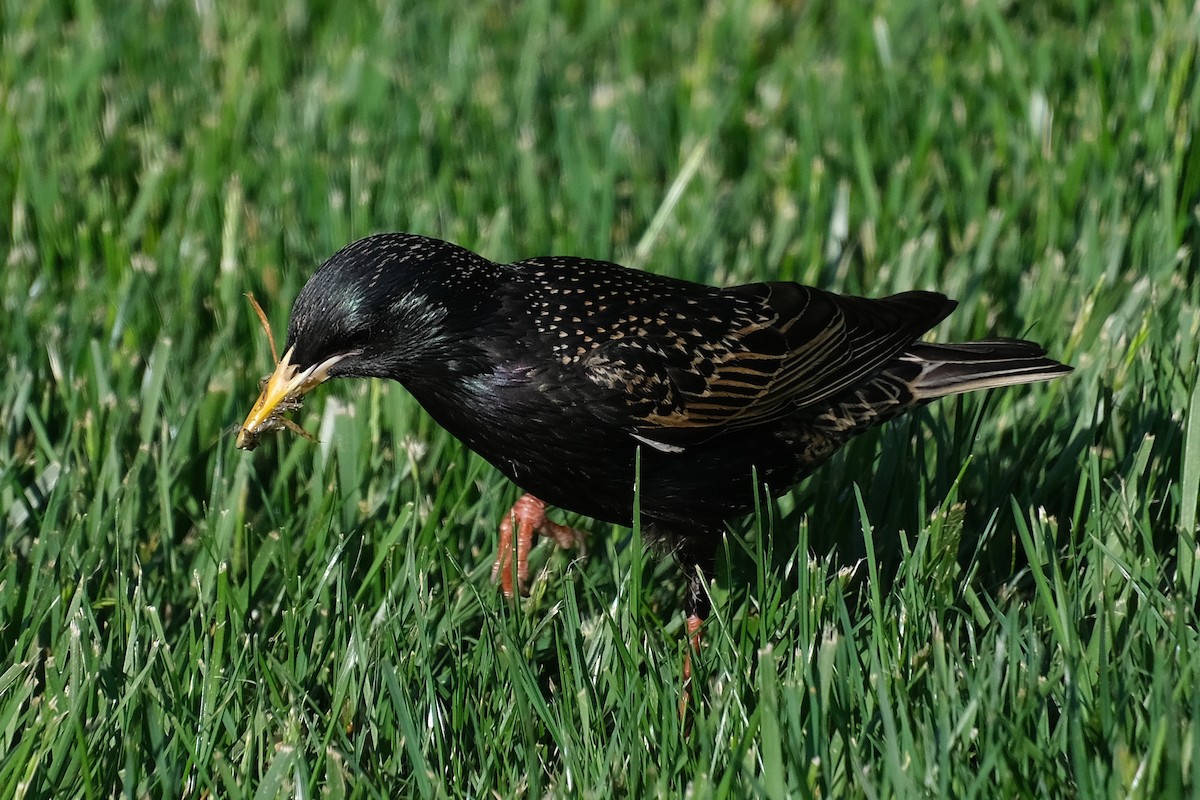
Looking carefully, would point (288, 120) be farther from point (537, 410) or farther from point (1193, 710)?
point (1193, 710)

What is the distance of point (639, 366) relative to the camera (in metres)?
3.79

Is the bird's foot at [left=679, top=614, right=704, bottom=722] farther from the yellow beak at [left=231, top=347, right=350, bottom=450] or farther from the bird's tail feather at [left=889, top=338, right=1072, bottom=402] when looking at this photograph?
the yellow beak at [left=231, top=347, right=350, bottom=450]

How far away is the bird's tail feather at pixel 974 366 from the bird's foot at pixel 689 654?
3.04 ft

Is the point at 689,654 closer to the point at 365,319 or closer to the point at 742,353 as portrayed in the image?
the point at 742,353

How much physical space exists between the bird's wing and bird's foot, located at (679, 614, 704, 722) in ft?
1.46

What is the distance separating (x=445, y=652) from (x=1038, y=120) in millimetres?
3595

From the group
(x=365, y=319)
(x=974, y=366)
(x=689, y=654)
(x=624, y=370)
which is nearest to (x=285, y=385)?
(x=365, y=319)

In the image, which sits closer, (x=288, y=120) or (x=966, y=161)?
(x=966, y=161)

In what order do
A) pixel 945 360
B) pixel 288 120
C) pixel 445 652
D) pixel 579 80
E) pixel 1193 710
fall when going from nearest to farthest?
pixel 1193 710 → pixel 445 652 → pixel 945 360 → pixel 288 120 → pixel 579 80

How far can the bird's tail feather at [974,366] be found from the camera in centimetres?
409

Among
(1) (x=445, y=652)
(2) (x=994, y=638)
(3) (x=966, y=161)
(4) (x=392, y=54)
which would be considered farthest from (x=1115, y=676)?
(4) (x=392, y=54)

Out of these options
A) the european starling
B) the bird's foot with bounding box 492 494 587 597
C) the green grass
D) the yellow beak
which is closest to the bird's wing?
the european starling

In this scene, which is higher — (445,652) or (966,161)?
(966,161)

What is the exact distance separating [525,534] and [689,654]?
0.82m
